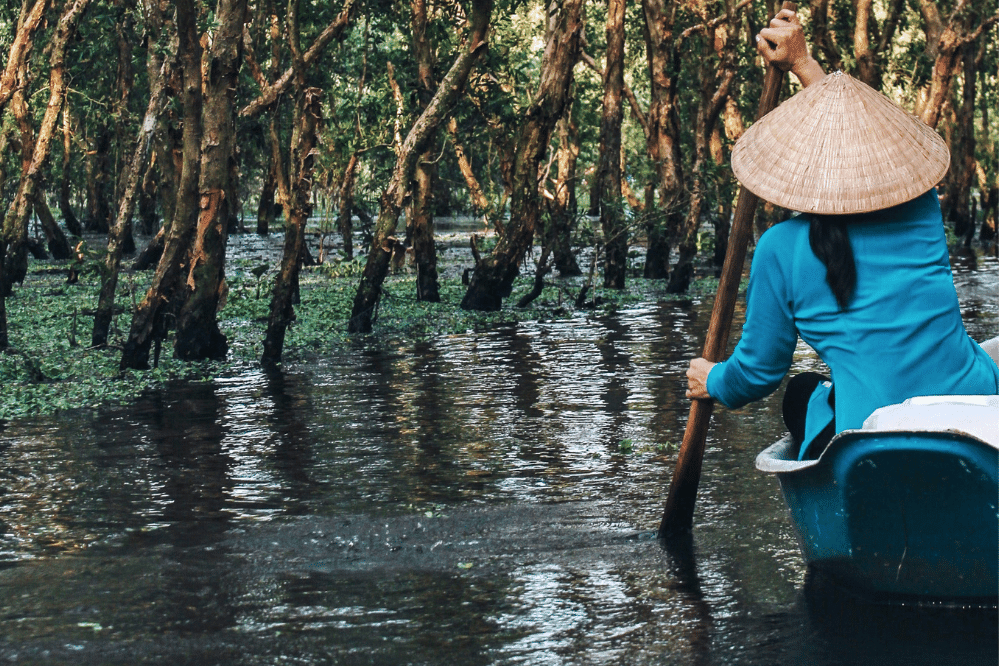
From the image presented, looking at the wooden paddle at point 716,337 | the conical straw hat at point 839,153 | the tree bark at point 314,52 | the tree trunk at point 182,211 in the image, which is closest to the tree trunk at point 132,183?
the tree trunk at point 182,211

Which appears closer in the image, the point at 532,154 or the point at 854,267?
the point at 854,267

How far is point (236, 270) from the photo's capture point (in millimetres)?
24016

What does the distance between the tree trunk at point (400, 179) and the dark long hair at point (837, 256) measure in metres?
9.72

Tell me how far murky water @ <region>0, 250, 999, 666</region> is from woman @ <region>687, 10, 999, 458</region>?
2.68 feet

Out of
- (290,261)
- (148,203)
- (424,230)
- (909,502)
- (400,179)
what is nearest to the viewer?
(909,502)

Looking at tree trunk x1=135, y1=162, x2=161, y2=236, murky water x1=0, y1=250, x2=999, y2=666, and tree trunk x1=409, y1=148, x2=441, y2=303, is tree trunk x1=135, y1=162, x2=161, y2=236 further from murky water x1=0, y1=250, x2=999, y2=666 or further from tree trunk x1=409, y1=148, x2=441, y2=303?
murky water x1=0, y1=250, x2=999, y2=666

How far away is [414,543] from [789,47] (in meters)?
2.78

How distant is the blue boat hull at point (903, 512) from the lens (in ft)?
13.5

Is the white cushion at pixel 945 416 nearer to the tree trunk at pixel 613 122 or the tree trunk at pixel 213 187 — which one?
the tree trunk at pixel 213 187

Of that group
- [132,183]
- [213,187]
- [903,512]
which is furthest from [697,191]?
[903,512]

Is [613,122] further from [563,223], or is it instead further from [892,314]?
[892,314]

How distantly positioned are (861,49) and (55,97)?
549 inches

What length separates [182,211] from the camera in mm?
11406

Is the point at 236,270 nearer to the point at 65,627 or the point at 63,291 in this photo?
the point at 63,291
